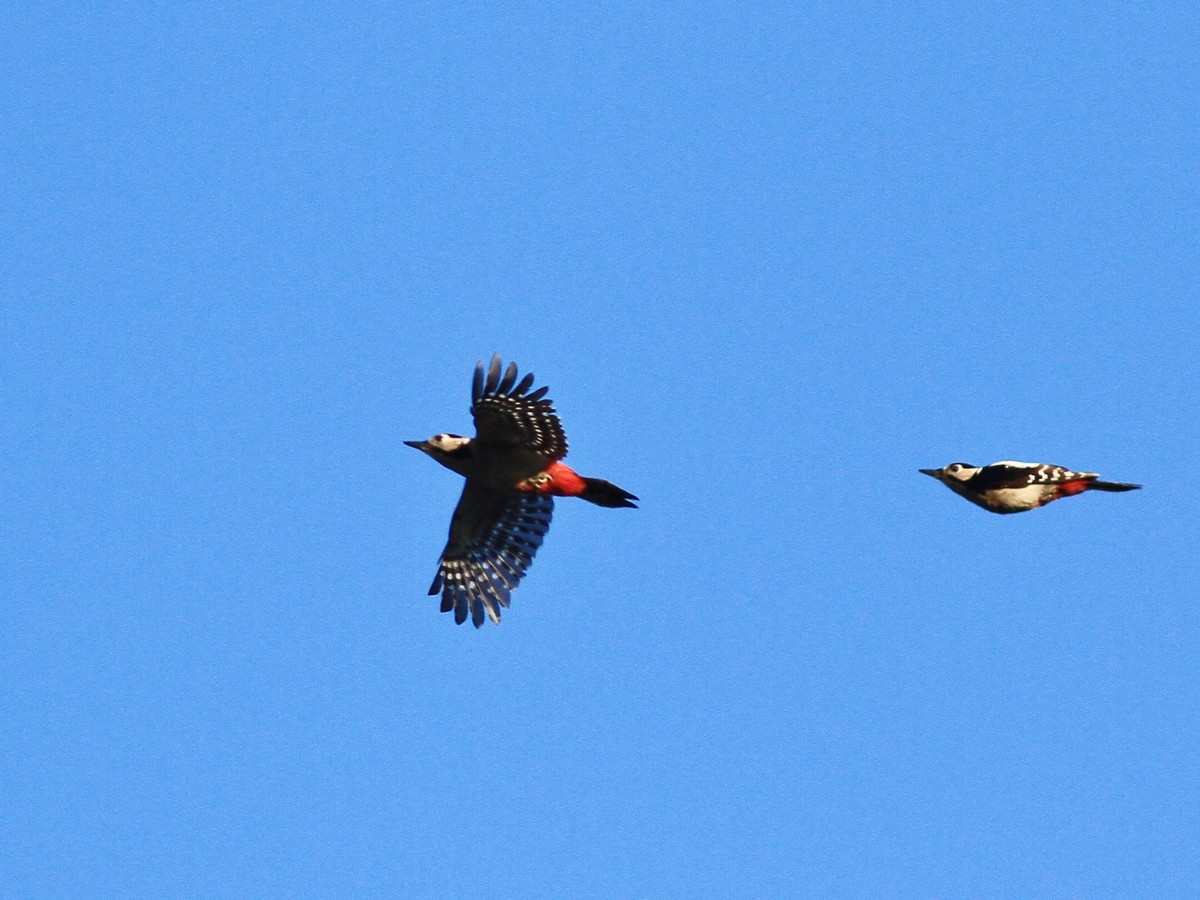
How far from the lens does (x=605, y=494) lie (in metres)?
15.5

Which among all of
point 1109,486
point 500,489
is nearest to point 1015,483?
point 1109,486

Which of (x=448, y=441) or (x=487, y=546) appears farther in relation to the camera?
(x=487, y=546)

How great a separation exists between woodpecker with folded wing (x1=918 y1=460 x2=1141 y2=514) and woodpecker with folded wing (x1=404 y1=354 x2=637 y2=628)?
3221 millimetres

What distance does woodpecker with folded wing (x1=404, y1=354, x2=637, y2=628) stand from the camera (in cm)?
1492

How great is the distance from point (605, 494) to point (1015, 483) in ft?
12.8

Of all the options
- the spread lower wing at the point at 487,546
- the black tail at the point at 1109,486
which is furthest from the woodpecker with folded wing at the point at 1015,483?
the spread lower wing at the point at 487,546

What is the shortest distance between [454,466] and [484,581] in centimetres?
126

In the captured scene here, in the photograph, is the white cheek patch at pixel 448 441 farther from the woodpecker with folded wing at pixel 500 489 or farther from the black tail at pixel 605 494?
the black tail at pixel 605 494

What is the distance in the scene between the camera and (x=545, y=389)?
48.7ft

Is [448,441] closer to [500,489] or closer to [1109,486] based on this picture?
[500,489]

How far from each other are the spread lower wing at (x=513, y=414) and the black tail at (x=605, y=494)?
433 mm

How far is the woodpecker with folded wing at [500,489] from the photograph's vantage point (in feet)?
49.0

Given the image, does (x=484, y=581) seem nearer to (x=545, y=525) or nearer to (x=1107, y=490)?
(x=545, y=525)

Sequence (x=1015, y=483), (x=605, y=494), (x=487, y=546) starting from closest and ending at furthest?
(x=1015, y=483), (x=605, y=494), (x=487, y=546)
